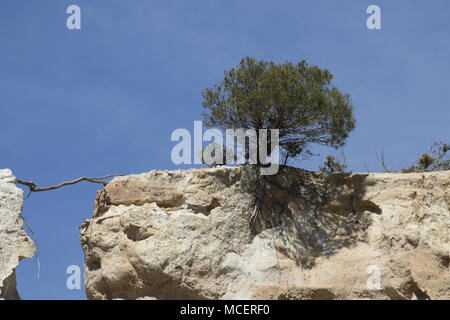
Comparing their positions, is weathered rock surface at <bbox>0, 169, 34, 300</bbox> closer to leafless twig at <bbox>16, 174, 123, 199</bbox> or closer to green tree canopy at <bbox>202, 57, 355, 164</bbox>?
leafless twig at <bbox>16, 174, 123, 199</bbox>

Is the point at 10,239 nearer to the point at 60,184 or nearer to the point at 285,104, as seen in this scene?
the point at 60,184

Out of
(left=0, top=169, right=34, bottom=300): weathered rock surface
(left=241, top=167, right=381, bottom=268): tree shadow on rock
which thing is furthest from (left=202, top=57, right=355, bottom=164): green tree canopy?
(left=0, top=169, right=34, bottom=300): weathered rock surface

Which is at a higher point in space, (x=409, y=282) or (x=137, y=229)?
(x=137, y=229)

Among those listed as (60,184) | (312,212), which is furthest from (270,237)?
(60,184)

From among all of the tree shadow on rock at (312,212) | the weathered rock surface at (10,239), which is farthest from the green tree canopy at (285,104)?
the weathered rock surface at (10,239)

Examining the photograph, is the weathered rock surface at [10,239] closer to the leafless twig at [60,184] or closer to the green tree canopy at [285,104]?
the leafless twig at [60,184]

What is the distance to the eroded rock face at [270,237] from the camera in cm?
1181

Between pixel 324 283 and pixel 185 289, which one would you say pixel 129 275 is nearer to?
pixel 185 289

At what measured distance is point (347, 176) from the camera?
1315cm

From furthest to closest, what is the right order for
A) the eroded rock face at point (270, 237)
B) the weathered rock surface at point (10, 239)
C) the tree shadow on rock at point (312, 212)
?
the tree shadow on rock at point (312, 212) < the eroded rock face at point (270, 237) < the weathered rock surface at point (10, 239)

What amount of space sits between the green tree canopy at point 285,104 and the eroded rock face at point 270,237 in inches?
33.7

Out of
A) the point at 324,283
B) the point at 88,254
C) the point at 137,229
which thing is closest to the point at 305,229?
the point at 324,283

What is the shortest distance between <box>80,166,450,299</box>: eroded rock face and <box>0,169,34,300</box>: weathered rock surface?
5.29 feet
